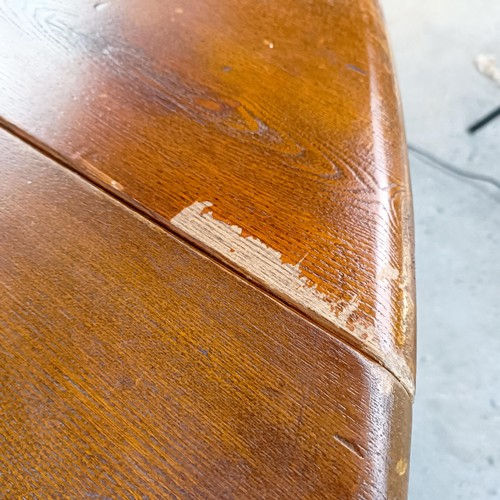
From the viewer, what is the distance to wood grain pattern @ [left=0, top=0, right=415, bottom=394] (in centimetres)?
38

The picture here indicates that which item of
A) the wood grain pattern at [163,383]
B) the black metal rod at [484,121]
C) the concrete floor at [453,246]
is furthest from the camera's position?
the black metal rod at [484,121]

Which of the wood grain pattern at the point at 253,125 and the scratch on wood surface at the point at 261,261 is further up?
the wood grain pattern at the point at 253,125

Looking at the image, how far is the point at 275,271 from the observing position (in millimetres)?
377

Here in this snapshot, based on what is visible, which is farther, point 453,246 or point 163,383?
point 453,246

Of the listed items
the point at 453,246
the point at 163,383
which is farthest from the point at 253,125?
the point at 453,246

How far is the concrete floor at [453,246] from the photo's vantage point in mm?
856

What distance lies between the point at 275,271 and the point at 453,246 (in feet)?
2.74

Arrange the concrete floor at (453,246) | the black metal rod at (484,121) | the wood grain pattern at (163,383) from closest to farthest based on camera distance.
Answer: the wood grain pattern at (163,383), the concrete floor at (453,246), the black metal rod at (484,121)

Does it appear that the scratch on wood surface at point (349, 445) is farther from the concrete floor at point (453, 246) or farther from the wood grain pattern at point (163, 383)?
the concrete floor at point (453, 246)

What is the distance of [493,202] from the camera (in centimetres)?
117

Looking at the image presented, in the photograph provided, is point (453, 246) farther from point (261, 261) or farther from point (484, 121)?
point (261, 261)

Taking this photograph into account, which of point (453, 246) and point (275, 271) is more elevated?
point (275, 271)

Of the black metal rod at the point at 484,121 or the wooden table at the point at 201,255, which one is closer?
the wooden table at the point at 201,255

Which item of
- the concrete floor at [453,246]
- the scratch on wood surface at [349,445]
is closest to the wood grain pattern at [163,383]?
the scratch on wood surface at [349,445]
